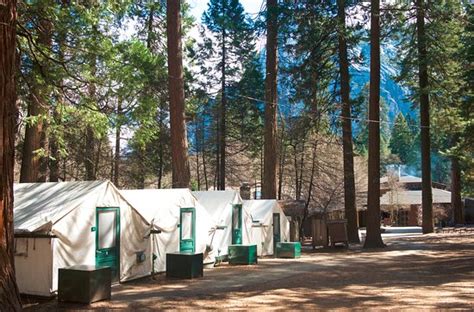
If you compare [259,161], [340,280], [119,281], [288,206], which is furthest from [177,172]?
[259,161]

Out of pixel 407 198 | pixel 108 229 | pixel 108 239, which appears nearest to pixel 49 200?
pixel 108 229

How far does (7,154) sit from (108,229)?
6760mm

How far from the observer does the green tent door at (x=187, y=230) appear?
52.8ft

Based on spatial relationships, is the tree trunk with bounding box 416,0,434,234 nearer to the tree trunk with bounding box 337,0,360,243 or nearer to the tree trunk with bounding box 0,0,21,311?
the tree trunk with bounding box 337,0,360,243

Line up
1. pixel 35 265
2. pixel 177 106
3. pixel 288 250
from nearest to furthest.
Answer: pixel 35 265, pixel 177 106, pixel 288 250

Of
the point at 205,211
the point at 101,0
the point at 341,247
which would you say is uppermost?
the point at 101,0

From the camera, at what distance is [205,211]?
691 inches

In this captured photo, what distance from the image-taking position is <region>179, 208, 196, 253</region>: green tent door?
16.1m

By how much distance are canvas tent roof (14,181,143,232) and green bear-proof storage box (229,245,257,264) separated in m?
5.60

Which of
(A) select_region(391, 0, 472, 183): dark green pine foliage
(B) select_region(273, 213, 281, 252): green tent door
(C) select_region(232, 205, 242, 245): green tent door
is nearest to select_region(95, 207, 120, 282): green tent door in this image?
(C) select_region(232, 205, 242, 245): green tent door

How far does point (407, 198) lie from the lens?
56.1 m

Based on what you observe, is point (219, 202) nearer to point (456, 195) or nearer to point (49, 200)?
point (49, 200)

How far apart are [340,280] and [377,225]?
10.8 m

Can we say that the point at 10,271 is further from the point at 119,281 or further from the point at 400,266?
the point at 400,266
